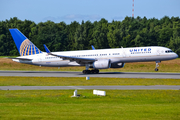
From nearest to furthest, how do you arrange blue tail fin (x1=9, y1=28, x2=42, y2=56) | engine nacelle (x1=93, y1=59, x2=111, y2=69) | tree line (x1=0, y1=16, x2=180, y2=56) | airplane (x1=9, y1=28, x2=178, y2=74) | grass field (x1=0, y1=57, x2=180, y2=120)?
1. grass field (x1=0, y1=57, x2=180, y2=120)
2. engine nacelle (x1=93, y1=59, x2=111, y2=69)
3. airplane (x1=9, y1=28, x2=178, y2=74)
4. blue tail fin (x1=9, y1=28, x2=42, y2=56)
5. tree line (x1=0, y1=16, x2=180, y2=56)

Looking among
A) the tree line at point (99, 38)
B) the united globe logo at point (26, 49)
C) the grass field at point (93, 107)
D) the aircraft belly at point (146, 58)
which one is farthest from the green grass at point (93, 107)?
the tree line at point (99, 38)

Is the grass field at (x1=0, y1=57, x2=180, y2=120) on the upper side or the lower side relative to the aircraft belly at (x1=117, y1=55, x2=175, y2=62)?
lower

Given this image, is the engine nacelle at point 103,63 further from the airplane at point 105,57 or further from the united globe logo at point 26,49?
the united globe logo at point 26,49

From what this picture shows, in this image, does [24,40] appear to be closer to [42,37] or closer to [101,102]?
[101,102]

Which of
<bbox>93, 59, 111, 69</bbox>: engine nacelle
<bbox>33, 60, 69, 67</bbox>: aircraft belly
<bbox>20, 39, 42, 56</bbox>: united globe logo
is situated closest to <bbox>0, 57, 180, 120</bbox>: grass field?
<bbox>93, 59, 111, 69</bbox>: engine nacelle

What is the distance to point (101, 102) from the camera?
19859 mm

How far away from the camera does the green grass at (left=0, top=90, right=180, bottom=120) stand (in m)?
15.1

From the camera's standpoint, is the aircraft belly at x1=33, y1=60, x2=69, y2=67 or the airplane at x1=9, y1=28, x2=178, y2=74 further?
the aircraft belly at x1=33, y1=60, x2=69, y2=67

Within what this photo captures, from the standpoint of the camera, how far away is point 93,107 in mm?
17750

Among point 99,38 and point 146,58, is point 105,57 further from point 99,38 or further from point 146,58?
point 99,38

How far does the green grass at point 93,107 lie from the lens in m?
15.1

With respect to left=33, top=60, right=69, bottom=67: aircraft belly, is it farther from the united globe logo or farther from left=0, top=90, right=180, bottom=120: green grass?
left=0, top=90, right=180, bottom=120: green grass

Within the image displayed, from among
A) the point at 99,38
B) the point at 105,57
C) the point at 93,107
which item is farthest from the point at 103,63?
the point at 99,38

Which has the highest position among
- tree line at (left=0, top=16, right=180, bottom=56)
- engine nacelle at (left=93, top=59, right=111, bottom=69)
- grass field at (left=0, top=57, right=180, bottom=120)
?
tree line at (left=0, top=16, right=180, bottom=56)
